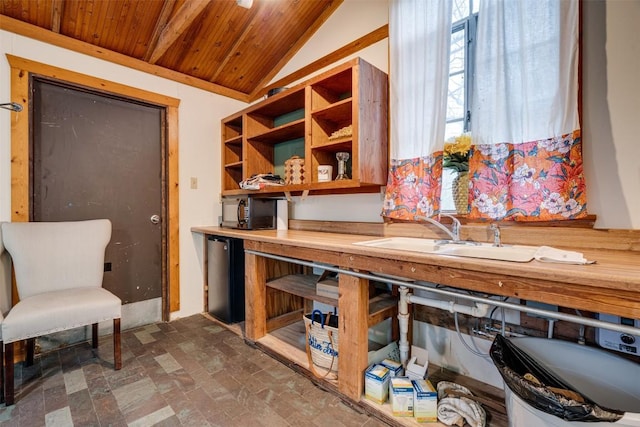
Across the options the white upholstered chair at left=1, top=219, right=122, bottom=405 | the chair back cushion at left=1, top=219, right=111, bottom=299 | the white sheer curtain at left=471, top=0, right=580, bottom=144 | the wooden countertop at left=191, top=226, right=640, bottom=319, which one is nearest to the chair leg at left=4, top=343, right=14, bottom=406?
the white upholstered chair at left=1, top=219, right=122, bottom=405

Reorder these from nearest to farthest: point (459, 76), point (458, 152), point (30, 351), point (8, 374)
Result: point (8, 374) → point (458, 152) → point (459, 76) → point (30, 351)

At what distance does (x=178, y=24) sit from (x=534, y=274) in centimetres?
265

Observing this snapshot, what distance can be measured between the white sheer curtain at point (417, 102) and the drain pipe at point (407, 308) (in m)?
0.49

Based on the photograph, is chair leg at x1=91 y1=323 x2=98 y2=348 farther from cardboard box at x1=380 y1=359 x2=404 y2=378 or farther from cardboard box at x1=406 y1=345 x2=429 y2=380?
cardboard box at x1=406 y1=345 x2=429 y2=380

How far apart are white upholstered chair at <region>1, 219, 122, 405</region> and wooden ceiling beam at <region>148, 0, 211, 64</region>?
1.47 metres

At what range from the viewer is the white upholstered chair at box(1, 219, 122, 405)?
63.1 inches

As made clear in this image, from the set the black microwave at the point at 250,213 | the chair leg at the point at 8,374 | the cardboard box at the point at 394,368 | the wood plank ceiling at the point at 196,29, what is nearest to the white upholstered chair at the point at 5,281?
the chair leg at the point at 8,374

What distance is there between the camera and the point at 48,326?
1661 millimetres

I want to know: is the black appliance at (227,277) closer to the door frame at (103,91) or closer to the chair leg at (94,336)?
the door frame at (103,91)

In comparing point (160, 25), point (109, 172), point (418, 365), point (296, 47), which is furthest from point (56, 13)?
point (418, 365)

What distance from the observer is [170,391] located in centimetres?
169

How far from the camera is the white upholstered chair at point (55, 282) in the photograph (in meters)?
1.60

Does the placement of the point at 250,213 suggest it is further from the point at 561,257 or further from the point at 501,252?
the point at 561,257

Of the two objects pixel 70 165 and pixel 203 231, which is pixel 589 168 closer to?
pixel 203 231
